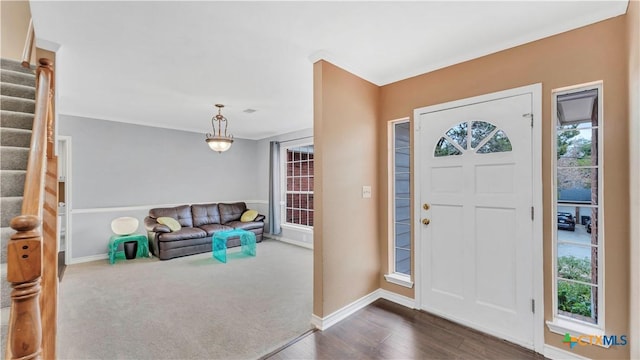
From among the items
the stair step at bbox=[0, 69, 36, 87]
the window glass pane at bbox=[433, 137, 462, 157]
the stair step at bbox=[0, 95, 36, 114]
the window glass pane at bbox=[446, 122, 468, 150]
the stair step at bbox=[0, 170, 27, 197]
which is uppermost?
the stair step at bbox=[0, 69, 36, 87]

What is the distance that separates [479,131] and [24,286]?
299 centimetres

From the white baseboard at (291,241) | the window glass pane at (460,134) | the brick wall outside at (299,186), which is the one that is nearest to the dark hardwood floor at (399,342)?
the window glass pane at (460,134)

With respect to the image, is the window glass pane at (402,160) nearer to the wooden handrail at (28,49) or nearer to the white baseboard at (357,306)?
the white baseboard at (357,306)

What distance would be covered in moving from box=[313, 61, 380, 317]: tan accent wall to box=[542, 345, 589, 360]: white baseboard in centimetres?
151

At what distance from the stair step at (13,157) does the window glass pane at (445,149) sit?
346 centimetres

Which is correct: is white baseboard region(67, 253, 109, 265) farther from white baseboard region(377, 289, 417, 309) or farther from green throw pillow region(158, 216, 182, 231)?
→ white baseboard region(377, 289, 417, 309)

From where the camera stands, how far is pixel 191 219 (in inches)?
231

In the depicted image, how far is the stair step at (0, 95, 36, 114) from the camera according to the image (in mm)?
2396

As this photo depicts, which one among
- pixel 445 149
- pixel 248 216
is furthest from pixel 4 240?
pixel 248 216

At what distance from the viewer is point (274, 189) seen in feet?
21.3

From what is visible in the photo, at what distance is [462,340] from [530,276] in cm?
76

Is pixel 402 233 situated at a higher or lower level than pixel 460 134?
lower

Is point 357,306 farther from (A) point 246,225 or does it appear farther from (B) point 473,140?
(A) point 246,225

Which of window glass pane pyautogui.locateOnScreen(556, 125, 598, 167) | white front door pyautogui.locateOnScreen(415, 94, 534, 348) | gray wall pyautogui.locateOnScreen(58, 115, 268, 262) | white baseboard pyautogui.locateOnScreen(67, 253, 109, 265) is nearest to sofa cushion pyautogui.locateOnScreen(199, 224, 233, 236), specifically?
gray wall pyautogui.locateOnScreen(58, 115, 268, 262)
